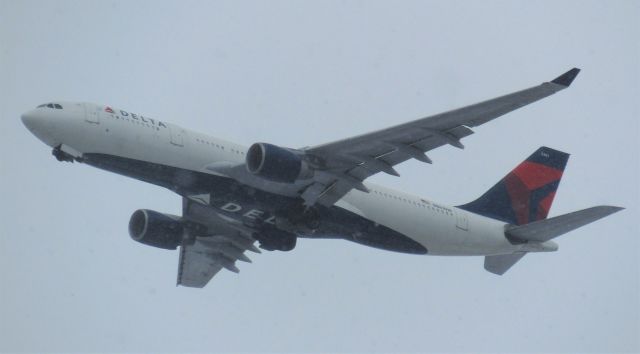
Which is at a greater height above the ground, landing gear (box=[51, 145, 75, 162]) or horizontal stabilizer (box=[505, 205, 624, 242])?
landing gear (box=[51, 145, 75, 162])

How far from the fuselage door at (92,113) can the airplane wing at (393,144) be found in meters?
6.69

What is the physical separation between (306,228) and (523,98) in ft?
30.5

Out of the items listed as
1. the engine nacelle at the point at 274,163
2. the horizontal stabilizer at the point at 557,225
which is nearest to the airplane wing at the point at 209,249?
the engine nacelle at the point at 274,163

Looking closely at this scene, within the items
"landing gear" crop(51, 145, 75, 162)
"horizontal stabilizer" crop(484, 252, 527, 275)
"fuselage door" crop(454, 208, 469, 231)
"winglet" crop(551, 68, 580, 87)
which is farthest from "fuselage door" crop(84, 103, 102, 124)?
"horizontal stabilizer" crop(484, 252, 527, 275)

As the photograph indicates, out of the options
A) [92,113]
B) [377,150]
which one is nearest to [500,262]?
[377,150]

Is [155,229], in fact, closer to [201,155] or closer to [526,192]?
[201,155]

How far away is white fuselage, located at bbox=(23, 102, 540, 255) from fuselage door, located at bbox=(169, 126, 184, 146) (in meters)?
Answer: 0.02

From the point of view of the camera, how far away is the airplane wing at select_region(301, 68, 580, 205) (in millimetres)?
29398

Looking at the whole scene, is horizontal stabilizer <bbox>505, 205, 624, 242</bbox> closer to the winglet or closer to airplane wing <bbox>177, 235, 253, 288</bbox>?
the winglet

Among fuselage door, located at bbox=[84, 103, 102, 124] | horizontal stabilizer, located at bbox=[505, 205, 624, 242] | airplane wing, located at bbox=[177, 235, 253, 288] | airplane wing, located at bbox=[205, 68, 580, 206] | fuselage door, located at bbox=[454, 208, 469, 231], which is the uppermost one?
fuselage door, located at bbox=[84, 103, 102, 124]

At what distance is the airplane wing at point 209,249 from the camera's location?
3766cm

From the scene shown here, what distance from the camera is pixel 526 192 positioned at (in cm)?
4075

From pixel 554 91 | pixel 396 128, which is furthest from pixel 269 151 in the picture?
pixel 554 91

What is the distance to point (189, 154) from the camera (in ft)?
109
